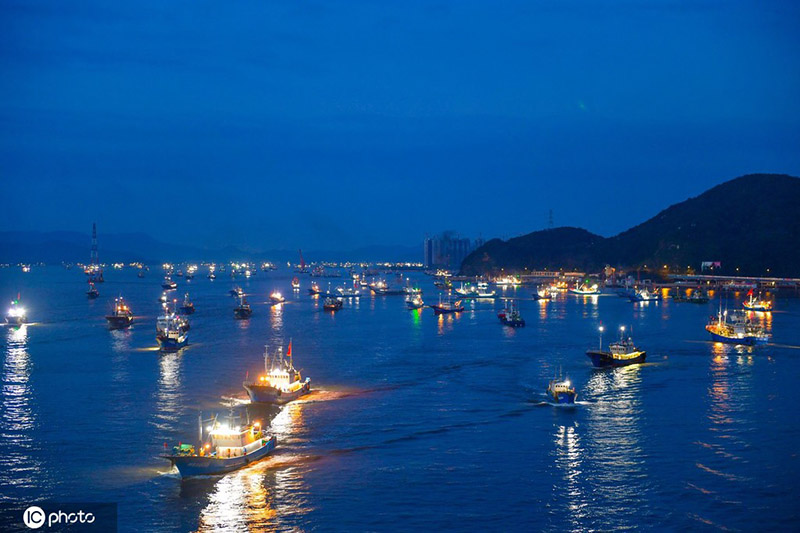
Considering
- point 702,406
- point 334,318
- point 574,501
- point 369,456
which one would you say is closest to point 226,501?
point 369,456

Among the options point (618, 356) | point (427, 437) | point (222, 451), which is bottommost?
point (427, 437)

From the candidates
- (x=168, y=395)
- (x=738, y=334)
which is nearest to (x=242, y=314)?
(x=168, y=395)

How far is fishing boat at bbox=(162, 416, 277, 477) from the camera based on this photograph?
26109mm

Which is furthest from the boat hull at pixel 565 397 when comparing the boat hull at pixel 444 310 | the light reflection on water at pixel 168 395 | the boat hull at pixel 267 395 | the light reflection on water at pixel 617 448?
the boat hull at pixel 444 310

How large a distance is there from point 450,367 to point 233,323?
3872 cm

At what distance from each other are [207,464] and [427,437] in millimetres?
9092

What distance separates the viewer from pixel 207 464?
26.4 metres

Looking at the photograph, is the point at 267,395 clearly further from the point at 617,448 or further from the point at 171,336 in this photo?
the point at 171,336

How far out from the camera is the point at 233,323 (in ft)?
271

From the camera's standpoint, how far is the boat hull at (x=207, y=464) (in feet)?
85.1

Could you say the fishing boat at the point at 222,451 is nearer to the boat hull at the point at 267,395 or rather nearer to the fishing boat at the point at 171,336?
the boat hull at the point at 267,395

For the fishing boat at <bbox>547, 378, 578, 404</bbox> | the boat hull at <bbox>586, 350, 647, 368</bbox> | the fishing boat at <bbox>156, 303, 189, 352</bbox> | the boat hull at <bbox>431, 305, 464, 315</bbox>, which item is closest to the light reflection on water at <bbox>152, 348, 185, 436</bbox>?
the fishing boat at <bbox>156, 303, 189, 352</bbox>

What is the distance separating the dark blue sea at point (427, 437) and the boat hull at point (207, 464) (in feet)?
1.27

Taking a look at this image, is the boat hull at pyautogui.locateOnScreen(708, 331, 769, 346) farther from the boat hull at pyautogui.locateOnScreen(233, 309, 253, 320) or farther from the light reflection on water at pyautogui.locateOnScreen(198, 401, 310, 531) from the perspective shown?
the boat hull at pyautogui.locateOnScreen(233, 309, 253, 320)
